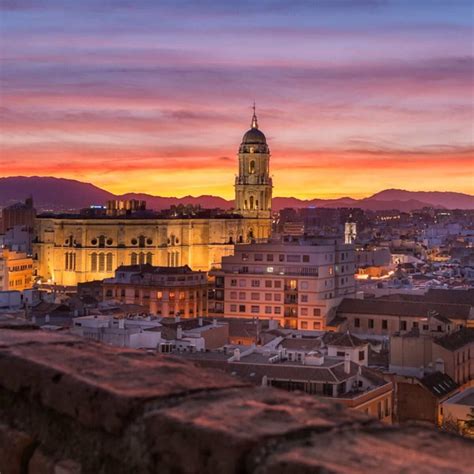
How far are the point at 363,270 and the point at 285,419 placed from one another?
267 ft

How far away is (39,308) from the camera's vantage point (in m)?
42.5

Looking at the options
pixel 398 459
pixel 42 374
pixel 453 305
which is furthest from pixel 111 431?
pixel 453 305

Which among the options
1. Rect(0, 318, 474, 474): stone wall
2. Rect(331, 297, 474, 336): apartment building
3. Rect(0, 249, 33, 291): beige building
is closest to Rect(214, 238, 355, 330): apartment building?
Rect(331, 297, 474, 336): apartment building

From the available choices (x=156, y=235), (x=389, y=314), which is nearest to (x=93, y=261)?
(x=156, y=235)

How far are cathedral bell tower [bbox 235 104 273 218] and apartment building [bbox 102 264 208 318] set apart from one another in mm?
28201

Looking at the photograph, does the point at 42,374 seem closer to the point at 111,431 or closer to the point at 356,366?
the point at 111,431

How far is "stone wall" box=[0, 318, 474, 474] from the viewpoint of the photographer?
277 centimetres

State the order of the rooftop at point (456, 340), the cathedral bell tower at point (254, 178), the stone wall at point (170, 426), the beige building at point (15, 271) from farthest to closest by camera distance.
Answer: the cathedral bell tower at point (254, 178) < the beige building at point (15, 271) < the rooftop at point (456, 340) < the stone wall at point (170, 426)

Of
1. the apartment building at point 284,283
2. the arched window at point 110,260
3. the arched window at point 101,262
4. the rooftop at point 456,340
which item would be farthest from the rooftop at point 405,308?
the arched window at point 101,262

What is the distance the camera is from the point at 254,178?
8500 cm

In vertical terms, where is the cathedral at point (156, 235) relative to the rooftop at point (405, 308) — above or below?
above

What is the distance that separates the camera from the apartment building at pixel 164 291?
5406 centimetres

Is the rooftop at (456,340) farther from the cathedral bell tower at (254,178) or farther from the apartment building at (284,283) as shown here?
the cathedral bell tower at (254,178)

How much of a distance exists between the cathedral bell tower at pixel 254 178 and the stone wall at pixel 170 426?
81.0m
